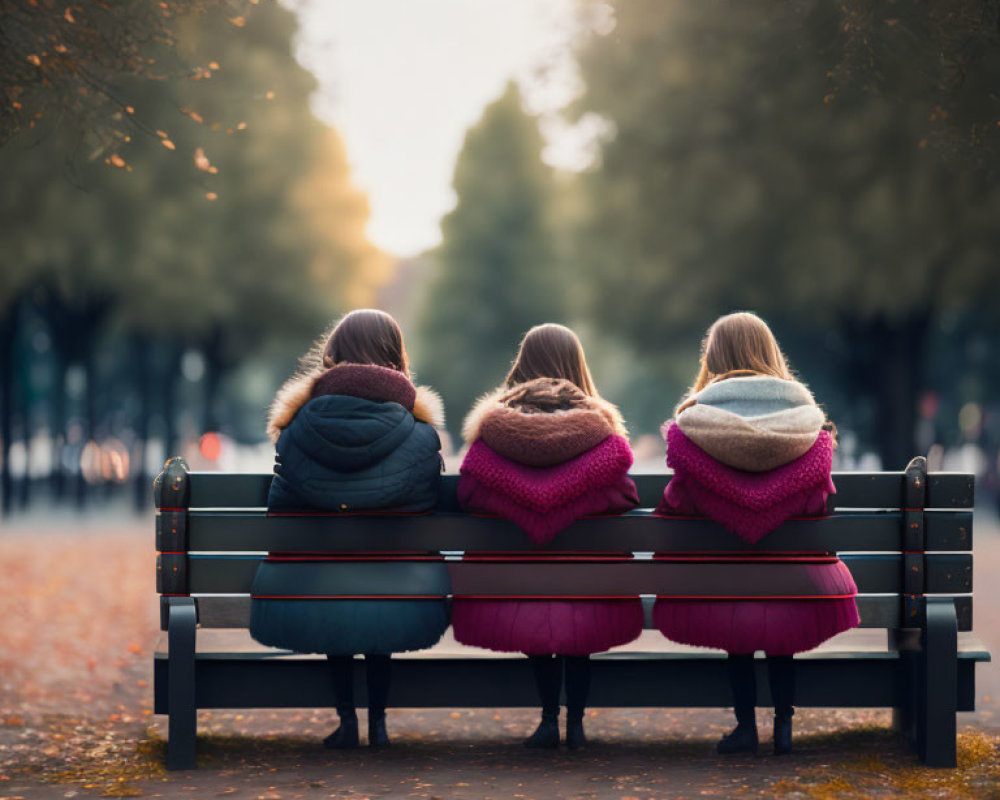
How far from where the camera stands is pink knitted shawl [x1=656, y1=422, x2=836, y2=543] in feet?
18.6

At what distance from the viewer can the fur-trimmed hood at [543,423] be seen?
5.75 meters

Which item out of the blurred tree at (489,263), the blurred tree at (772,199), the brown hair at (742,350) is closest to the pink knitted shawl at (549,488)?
the brown hair at (742,350)

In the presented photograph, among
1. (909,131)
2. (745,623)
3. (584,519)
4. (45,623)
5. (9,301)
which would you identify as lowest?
(45,623)

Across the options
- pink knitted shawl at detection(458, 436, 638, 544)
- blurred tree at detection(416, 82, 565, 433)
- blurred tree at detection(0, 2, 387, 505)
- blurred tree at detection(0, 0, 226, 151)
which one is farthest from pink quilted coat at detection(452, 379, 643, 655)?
blurred tree at detection(416, 82, 565, 433)

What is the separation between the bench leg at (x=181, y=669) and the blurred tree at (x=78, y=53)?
2569 mm

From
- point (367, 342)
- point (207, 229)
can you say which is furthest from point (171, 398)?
point (367, 342)

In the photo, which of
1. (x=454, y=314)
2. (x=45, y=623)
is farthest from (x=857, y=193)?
(x=454, y=314)

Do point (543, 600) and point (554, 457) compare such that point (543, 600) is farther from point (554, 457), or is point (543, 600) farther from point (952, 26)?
point (952, 26)

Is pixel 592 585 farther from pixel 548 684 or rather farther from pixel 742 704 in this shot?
pixel 742 704

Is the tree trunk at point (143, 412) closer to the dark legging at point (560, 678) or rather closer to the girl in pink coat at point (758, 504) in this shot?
the dark legging at point (560, 678)

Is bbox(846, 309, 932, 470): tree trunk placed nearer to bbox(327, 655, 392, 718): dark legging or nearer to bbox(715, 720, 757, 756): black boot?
bbox(715, 720, 757, 756): black boot

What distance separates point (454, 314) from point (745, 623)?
53.0 meters

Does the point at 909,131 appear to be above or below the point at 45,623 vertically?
above

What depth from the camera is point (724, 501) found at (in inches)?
225
